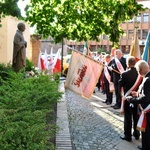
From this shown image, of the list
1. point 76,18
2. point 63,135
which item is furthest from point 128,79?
point 76,18

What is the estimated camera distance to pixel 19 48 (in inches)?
378

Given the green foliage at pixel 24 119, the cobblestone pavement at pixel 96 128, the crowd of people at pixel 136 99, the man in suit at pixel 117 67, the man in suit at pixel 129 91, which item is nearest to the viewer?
the green foliage at pixel 24 119

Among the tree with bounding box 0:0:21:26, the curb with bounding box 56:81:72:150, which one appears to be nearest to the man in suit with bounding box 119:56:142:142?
the curb with bounding box 56:81:72:150

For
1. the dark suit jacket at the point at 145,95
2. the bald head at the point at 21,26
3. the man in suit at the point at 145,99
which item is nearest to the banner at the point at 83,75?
the bald head at the point at 21,26

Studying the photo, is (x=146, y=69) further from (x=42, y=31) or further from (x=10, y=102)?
(x=42, y=31)

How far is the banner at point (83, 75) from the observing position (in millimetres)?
9289

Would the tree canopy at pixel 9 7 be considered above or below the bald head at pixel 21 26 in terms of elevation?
above

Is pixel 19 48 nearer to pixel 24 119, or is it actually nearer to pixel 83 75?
pixel 83 75

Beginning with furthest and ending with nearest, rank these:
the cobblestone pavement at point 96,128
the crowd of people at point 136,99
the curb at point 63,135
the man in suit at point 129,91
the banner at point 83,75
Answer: the banner at point 83,75, the man in suit at point 129,91, the cobblestone pavement at point 96,128, the crowd of people at point 136,99, the curb at point 63,135

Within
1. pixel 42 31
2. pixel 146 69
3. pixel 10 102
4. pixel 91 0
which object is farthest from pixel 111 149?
pixel 42 31

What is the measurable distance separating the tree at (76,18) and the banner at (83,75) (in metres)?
6.37

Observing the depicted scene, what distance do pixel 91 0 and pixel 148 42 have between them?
7857mm

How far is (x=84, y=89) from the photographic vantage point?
941 centimetres

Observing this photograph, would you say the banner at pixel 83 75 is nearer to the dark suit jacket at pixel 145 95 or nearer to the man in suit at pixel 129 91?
the man in suit at pixel 129 91
